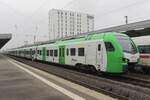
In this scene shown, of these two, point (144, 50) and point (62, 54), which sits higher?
point (144, 50)

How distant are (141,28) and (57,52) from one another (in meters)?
8.61

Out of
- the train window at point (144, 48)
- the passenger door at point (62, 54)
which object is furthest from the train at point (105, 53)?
the passenger door at point (62, 54)

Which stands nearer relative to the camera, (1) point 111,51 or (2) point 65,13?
(1) point 111,51

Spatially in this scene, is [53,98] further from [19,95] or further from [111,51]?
[111,51]

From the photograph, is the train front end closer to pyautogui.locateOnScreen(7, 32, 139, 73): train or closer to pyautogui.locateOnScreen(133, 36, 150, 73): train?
pyautogui.locateOnScreen(7, 32, 139, 73): train

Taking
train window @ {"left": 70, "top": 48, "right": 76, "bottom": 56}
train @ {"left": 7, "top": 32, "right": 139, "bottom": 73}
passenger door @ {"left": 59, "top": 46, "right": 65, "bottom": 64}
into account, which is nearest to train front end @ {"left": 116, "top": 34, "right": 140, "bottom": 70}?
train @ {"left": 7, "top": 32, "right": 139, "bottom": 73}

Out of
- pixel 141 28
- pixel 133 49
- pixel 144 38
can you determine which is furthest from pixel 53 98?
pixel 141 28

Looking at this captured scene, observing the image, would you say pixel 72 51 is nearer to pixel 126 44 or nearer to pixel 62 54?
pixel 62 54

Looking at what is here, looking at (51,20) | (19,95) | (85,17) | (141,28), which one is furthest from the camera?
(85,17)

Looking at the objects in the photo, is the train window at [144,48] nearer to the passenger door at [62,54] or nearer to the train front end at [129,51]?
the train front end at [129,51]

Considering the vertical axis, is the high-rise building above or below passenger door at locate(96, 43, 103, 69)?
above

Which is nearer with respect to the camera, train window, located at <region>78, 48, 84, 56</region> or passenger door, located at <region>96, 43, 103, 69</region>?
passenger door, located at <region>96, 43, 103, 69</region>

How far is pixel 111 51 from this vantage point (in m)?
15.3

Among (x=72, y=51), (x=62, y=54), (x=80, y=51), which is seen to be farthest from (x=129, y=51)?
(x=62, y=54)
